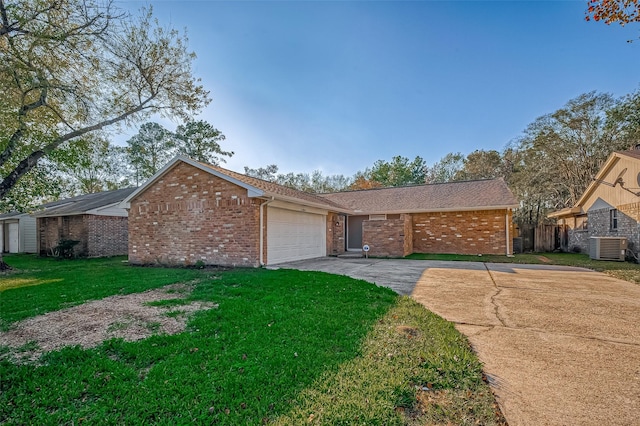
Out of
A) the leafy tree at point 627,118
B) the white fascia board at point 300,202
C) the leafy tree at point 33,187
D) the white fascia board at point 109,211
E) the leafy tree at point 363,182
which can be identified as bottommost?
the white fascia board at point 109,211

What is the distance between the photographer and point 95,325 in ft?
13.5

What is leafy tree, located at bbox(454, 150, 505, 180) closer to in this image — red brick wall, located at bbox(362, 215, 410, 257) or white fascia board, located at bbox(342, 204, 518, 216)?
white fascia board, located at bbox(342, 204, 518, 216)

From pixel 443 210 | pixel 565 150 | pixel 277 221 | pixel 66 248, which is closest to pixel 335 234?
pixel 277 221

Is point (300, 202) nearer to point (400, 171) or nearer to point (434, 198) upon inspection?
point (434, 198)

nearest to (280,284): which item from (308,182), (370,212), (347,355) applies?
(347,355)

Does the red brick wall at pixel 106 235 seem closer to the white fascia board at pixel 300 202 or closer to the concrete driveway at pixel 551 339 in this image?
the white fascia board at pixel 300 202

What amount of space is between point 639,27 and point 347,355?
24.9ft

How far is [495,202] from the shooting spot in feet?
44.4

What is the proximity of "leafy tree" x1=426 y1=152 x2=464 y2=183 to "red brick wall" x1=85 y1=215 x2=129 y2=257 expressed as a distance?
3302 centimetres

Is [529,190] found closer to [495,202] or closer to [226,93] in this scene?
[495,202]

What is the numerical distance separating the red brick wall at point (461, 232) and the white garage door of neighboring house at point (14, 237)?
25.7 meters

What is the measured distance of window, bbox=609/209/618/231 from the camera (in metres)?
12.4

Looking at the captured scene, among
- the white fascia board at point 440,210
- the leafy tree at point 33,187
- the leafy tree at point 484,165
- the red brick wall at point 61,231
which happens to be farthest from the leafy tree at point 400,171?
the leafy tree at point 33,187

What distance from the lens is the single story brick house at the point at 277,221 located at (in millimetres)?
9531
